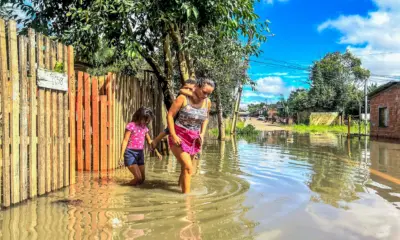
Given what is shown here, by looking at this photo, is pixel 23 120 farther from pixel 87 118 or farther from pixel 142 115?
pixel 87 118

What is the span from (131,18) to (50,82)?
378 centimetres

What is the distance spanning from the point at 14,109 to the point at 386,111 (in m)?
23.7

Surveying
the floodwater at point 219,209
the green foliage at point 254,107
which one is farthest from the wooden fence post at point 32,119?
the green foliage at point 254,107

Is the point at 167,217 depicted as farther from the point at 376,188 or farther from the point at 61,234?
the point at 376,188

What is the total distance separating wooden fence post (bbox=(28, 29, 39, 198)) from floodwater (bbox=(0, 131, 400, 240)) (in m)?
0.25

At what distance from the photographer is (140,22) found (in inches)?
360

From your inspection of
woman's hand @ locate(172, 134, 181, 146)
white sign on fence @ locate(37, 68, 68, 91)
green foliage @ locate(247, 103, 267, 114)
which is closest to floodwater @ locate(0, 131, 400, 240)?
woman's hand @ locate(172, 134, 181, 146)

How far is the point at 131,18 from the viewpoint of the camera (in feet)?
28.1

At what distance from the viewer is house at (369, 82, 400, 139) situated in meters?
22.3

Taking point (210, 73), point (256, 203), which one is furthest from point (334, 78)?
point (256, 203)

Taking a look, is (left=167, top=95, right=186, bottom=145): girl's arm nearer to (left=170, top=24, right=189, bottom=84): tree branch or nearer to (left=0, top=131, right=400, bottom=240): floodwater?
(left=0, top=131, right=400, bottom=240): floodwater

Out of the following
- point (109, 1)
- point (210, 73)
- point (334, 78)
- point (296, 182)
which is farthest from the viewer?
point (334, 78)

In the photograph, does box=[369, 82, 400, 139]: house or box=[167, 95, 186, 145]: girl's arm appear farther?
box=[369, 82, 400, 139]: house

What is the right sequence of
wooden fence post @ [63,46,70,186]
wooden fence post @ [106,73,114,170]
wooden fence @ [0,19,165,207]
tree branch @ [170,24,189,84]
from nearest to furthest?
wooden fence @ [0,19,165,207] → wooden fence post @ [63,46,70,186] → wooden fence post @ [106,73,114,170] → tree branch @ [170,24,189,84]
